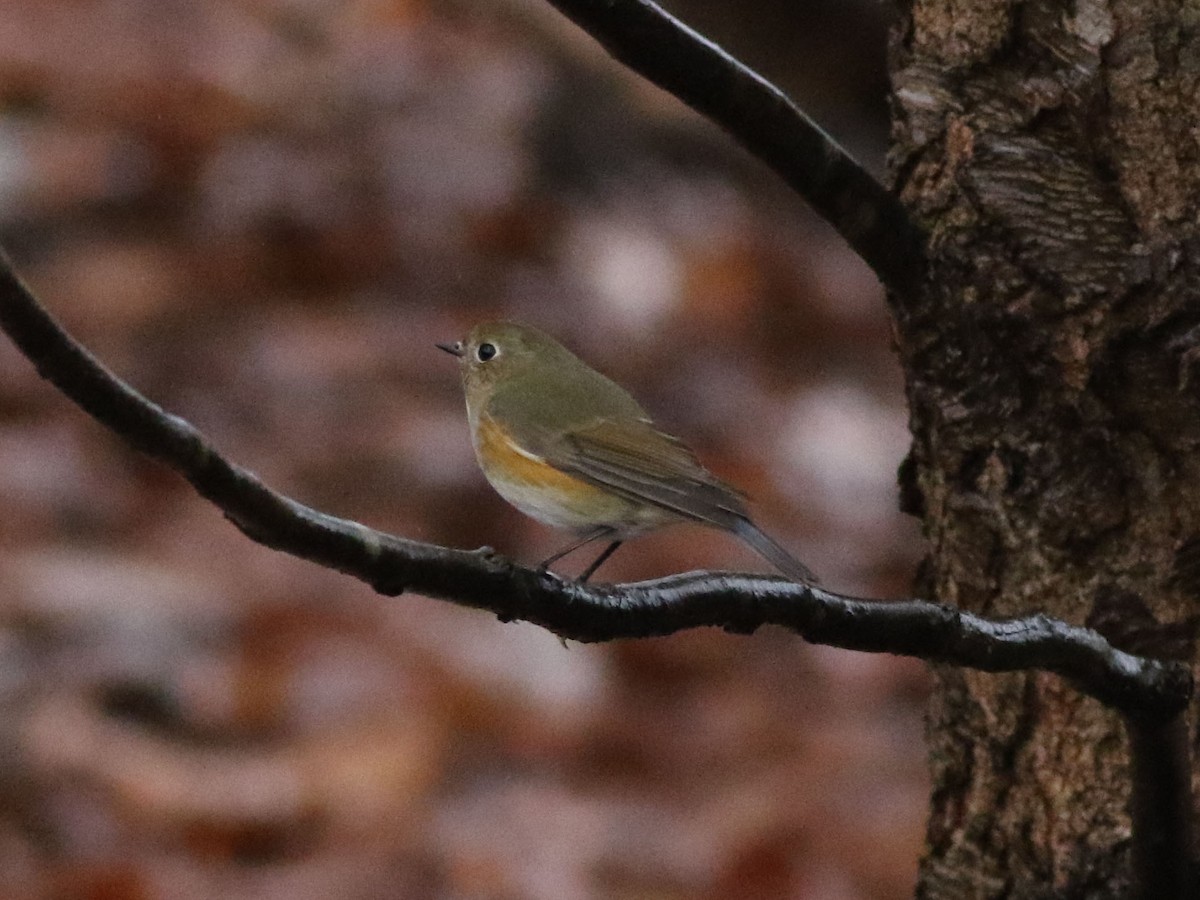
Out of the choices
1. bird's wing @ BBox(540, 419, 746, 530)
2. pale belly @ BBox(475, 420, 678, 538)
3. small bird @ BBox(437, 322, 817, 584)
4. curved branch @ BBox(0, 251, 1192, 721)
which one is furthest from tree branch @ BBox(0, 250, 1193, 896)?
pale belly @ BBox(475, 420, 678, 538)

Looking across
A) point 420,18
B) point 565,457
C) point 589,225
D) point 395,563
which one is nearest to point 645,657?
point 565,457

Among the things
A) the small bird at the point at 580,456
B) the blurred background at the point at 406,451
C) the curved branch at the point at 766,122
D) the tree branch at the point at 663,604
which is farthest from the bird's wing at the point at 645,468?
the blurred background at the point at 406,451

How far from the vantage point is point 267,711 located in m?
4.25

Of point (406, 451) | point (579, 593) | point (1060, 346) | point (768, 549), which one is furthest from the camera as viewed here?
point (406, 451)

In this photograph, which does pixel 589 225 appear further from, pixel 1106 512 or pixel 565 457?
pixel 1106 512

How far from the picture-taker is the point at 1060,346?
206 cm

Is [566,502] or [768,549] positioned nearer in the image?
[768,549]

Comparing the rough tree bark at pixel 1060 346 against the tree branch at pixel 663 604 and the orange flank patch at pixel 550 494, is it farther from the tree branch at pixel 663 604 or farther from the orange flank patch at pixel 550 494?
the orange flank patch at pixel 550 494

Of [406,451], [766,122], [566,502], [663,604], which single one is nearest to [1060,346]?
[766,122]

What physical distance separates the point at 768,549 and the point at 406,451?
298 cm

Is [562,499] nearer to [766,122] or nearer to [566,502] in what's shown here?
[566,502]

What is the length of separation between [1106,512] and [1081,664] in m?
0.42

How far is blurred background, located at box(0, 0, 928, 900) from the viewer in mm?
3949

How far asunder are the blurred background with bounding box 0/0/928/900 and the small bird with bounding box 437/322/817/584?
4.03 feet
